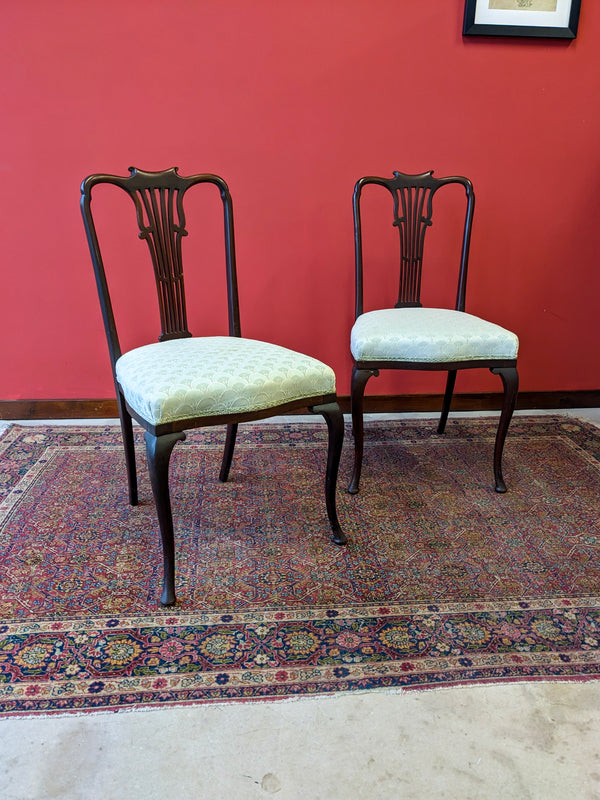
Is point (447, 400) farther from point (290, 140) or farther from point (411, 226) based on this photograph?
point (290, 140)

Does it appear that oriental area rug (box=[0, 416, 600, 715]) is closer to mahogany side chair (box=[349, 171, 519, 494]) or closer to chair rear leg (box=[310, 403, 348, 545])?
chair rear leg (box=[310, 403, 348, 545])

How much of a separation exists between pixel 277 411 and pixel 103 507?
77cm

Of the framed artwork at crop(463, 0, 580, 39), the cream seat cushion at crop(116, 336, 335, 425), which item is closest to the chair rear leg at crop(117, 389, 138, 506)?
the cream seat cushion at crop(116, 336, 335, 425)

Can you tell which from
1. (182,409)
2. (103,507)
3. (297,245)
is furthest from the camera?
(297,245)

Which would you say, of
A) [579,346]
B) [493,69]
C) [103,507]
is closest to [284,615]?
[103,507]

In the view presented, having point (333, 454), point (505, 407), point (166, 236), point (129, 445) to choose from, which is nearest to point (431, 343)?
point (505, 407)

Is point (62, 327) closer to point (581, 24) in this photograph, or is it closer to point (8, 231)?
point (8, 231)

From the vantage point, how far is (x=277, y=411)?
1550 mm

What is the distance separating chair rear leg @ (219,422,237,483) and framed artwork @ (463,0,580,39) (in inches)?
70.0

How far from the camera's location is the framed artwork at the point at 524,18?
91.3 inches

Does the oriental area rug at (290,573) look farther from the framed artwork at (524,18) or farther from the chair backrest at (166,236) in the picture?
the framed artwork at (524,18)

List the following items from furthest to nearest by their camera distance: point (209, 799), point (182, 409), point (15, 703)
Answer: point (182, 409) < point (15, 703) < point (209, 799)

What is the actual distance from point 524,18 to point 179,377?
2048mm

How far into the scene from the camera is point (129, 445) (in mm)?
1870
